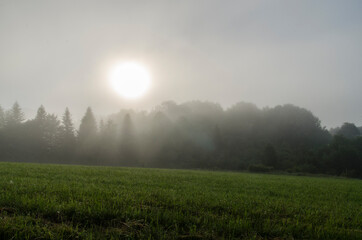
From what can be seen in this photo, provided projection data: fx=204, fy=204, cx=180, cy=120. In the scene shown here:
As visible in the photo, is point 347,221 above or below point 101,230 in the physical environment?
below

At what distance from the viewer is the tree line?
198ft

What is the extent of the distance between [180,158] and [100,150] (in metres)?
25.5

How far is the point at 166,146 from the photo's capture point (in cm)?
6962

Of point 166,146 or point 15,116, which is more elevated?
point 15,116

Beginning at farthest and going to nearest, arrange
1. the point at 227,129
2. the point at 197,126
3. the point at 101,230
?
the point at 227,129, the point at 197,126, the point at 101,230

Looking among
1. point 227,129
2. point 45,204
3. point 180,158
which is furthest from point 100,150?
point 45,204

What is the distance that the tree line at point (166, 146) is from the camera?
→ 198 feet

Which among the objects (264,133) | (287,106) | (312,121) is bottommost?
(264,133)

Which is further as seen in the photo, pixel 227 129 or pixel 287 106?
pixel 287 106

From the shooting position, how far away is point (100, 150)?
63.8 meters

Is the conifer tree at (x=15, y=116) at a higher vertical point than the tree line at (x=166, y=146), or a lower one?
higher

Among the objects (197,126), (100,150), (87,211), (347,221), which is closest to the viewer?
(87,211)

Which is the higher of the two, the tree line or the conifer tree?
the conifer tree

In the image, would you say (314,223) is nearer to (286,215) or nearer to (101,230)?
(286,215)
